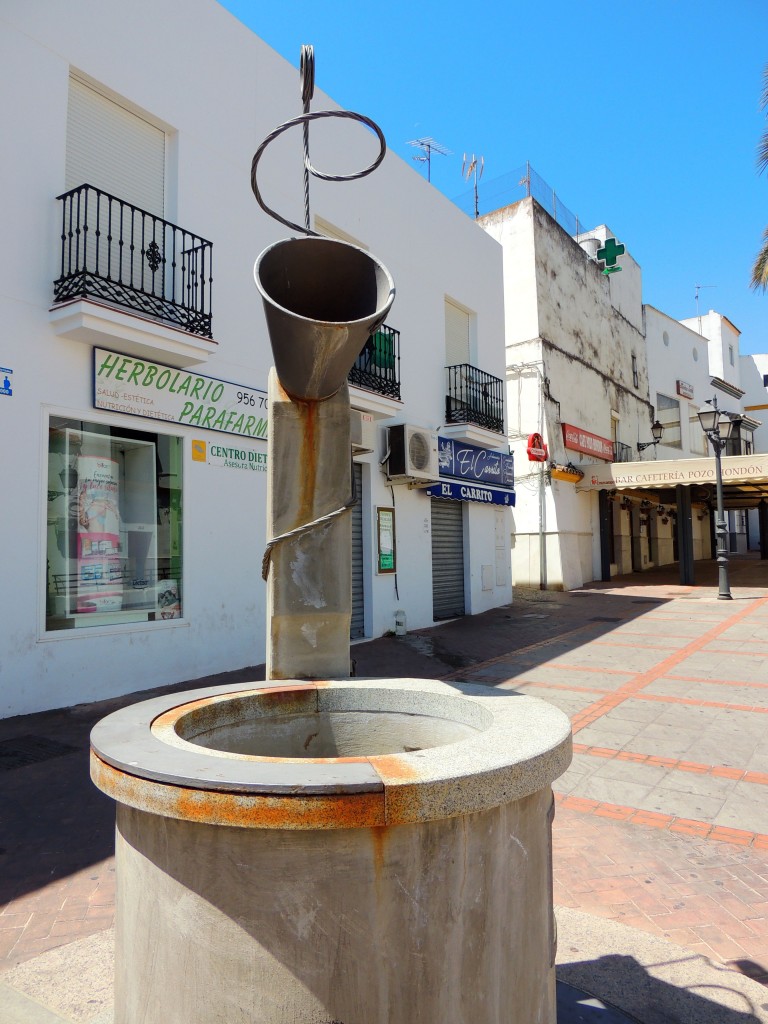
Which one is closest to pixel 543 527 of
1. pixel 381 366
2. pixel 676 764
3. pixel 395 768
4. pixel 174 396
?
pixel 381 366

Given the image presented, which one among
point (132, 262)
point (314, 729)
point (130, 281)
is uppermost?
point (132, 262)

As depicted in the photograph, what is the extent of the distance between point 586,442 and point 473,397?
25.7ft

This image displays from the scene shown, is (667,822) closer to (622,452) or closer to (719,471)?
(719,471)

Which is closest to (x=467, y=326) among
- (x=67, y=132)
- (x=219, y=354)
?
(x=219, y=354)

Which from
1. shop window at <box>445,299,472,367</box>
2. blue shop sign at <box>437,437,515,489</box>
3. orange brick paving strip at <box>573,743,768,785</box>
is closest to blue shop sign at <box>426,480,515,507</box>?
blue shop sign at <box>437,437,515,489</box>

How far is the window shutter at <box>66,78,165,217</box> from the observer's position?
25.9 ft

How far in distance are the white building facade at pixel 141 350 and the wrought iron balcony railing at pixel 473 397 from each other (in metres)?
2.76

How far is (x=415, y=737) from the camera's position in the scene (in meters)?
2.78

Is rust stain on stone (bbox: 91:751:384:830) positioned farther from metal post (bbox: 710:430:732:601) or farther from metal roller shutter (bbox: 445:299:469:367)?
metal post (bbox: 710:430:732:601)

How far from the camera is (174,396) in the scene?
8.61 m

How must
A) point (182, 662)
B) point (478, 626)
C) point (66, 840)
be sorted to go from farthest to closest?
point (478, 626)
point (182, 662)
point (66, 840)

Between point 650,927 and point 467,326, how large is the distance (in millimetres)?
14162

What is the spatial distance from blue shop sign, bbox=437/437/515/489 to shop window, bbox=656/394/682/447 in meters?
15.1

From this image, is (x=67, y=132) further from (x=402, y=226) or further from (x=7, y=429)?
(x=402, y=226)
